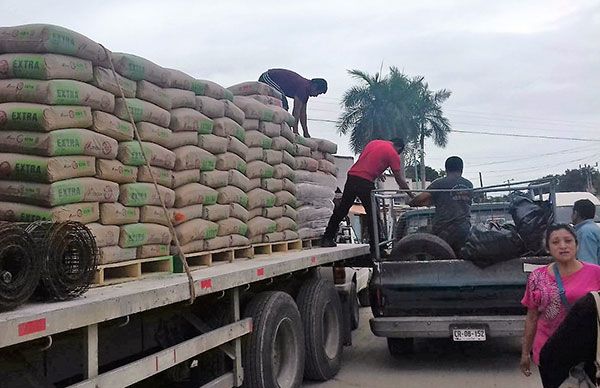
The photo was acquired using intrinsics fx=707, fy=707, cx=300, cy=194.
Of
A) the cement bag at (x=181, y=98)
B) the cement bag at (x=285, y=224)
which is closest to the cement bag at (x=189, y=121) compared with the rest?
the cement bag at (x=181, y=98)

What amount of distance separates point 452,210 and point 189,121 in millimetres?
3717

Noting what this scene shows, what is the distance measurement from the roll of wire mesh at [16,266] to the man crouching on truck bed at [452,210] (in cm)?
536

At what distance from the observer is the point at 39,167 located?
152 inches

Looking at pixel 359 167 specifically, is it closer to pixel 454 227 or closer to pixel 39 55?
pixel 454 227

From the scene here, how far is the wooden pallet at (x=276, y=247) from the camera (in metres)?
6.60

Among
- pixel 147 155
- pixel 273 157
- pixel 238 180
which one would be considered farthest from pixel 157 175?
pixel 273 157

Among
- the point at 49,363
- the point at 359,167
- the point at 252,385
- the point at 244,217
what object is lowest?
the point at 252,385

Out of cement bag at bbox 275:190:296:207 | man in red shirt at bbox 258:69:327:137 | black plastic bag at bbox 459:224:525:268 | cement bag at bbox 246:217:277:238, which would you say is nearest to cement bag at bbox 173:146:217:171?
cement bag at bbox 246:217:277:238

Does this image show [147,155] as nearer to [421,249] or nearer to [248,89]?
Result: [248,89]

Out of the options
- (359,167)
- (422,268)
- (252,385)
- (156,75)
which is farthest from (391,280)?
(156,75)

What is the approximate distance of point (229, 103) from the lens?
6086 mm

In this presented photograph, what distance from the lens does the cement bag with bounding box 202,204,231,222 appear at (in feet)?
17.9

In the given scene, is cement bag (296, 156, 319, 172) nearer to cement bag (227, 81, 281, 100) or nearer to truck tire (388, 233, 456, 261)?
cement bag (227, 81, 281, 100)

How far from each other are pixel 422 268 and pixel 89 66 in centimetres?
427
